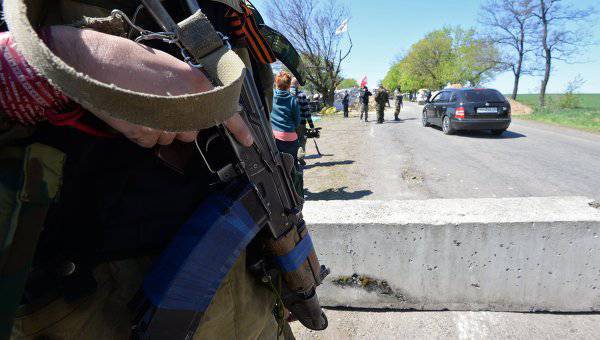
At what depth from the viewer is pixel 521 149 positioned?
869 centimetres

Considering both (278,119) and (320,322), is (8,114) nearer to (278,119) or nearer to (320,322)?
(320,322)

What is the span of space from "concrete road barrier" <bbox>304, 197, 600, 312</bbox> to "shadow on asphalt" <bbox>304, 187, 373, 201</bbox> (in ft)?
9.74

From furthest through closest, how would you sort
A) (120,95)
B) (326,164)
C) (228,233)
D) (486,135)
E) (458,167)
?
1. (486,135)
2. (326,164)
3. (458,167)
4. (228,233)
5. (120,95)

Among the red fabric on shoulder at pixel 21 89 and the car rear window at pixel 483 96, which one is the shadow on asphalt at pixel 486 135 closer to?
the car rear window at pixel 483 96

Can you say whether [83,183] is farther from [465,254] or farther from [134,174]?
[465,254]

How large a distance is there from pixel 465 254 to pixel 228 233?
6.17 ft

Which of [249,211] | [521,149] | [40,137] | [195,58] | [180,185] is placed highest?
[195,58]

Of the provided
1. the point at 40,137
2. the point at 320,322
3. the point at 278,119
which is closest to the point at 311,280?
the point at 320,322

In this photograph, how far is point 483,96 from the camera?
10453 millimetres

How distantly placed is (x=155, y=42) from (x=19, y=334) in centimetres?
73

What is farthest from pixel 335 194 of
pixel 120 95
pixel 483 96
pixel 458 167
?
pixel 483 96

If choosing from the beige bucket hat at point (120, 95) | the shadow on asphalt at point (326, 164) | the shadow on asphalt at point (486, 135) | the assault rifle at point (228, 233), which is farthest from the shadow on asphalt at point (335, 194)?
the shadow on asphalt at point (486, 135)

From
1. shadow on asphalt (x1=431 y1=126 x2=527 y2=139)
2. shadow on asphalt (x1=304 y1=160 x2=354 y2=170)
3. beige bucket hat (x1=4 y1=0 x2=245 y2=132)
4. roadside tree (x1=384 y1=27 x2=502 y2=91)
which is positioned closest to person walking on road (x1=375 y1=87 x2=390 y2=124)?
shadow on asphalt (x1=431 y1=126 x2=527 y2=139)

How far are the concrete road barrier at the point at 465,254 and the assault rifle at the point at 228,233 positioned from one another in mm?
1102
